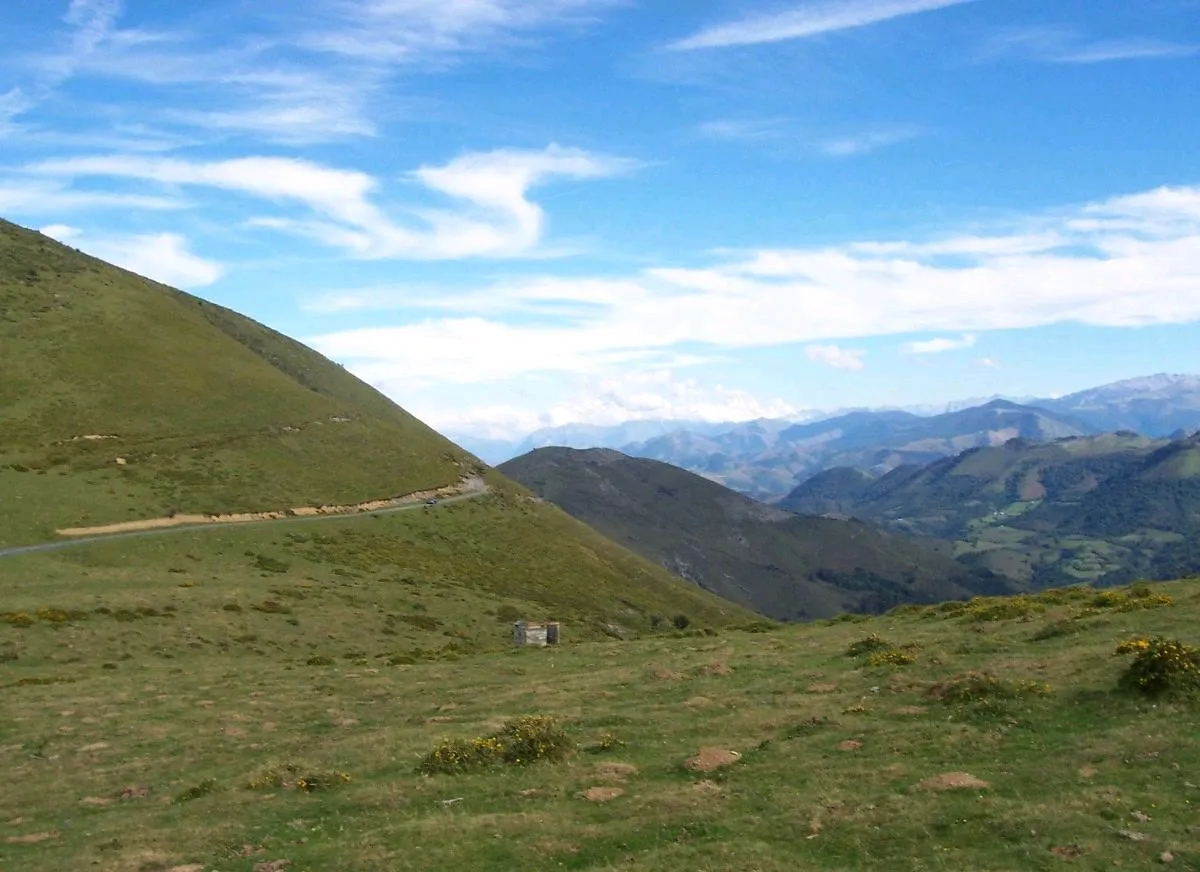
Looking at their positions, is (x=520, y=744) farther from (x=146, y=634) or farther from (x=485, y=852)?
(x=146, y=634)

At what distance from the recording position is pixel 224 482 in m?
100

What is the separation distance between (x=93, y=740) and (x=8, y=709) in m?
7.35

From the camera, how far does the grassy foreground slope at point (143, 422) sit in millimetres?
90188

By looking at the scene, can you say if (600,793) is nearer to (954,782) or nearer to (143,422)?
(954,782)

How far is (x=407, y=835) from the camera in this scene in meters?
17.5

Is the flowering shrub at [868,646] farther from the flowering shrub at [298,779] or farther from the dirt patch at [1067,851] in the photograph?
the flowering shrub at [298,779]

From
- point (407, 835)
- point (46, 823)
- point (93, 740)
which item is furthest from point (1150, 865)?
point (93, 740)

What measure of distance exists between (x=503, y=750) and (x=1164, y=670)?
1732 centimetres

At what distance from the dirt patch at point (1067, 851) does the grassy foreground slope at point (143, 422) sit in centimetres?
8211

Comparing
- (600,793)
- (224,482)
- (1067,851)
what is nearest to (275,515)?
(224,482)

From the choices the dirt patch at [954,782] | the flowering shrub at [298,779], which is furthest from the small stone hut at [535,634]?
the dirt patch at [954,782]

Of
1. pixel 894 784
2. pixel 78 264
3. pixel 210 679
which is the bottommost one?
pixel 210 679

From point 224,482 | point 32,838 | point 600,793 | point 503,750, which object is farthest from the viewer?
point 224,482

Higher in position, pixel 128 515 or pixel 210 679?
pixel 128 515
